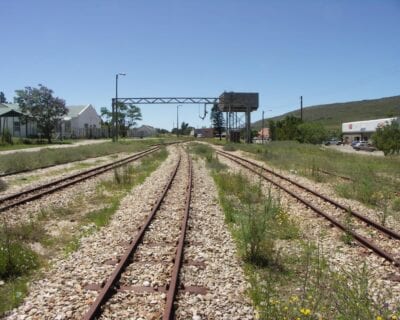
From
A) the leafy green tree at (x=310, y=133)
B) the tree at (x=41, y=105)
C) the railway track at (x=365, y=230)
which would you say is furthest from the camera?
the leafy green tree at (x=310, y=133)

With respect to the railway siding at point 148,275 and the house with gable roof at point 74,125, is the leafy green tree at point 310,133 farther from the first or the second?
the railway siding at point 148,275

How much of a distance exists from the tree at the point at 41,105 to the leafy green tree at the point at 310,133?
3682cm

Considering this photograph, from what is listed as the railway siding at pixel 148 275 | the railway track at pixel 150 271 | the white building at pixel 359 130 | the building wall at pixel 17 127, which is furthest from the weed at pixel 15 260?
the white building at pixel 359 130

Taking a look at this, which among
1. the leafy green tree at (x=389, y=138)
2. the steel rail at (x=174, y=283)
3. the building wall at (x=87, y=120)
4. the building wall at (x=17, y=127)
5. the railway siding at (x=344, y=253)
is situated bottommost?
the railway siding at (x=344, y=253)

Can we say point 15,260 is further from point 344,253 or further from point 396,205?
point 396,205

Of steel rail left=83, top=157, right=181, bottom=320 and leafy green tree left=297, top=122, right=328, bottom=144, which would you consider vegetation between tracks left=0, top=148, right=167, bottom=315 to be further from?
leafy green tree left=297, top=122, right=328, bottom=144

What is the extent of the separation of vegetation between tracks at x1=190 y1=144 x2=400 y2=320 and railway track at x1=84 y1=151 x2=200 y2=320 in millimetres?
1064

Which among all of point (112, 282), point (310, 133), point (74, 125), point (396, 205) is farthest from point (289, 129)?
point (112, 282)

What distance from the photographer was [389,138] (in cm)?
3884

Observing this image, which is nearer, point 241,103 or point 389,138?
point 389,138

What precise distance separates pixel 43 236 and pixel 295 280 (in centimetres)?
520

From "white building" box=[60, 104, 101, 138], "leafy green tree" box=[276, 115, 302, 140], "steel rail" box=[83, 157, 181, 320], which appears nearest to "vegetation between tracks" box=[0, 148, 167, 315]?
"steel rail" box=[83, 157, 181, 320]

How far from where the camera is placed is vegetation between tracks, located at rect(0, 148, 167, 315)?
6.17 meters

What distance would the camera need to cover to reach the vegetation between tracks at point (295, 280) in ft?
15.9
